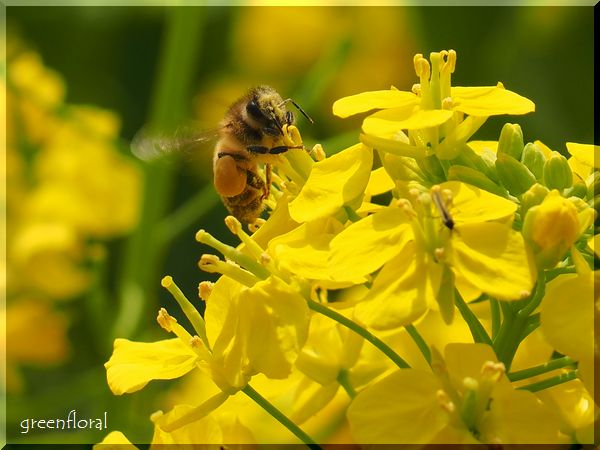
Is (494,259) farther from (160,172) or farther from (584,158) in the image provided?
(160,172)

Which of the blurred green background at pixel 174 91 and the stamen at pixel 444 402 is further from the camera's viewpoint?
the blurred green background at pixel 174 91

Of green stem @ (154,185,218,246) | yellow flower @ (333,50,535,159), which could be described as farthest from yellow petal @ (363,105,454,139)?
green stem @ (154,185,218,246)

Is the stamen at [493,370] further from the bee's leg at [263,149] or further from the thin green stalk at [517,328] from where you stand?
the bee's leg at [263,149]

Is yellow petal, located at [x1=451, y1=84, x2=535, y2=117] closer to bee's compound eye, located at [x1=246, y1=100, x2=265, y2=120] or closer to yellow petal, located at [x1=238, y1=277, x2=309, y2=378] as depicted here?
yellow petal, located at [x1=238, y1=277, x2=309, y2=378]

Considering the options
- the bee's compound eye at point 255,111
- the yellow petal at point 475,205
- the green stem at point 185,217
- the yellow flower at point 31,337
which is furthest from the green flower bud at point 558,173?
the yellow flower at point 31,337

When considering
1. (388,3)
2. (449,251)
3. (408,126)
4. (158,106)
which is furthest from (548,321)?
(388,3)

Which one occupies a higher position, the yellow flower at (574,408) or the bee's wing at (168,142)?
the bee's wing at (168,142)
